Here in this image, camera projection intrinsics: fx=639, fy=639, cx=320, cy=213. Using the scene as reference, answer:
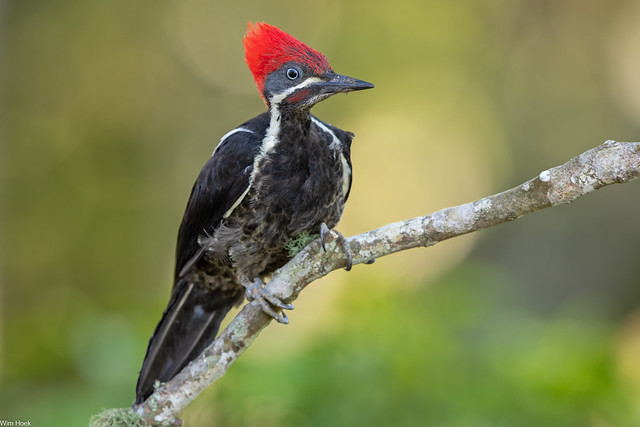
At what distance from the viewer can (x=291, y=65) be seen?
2.69m

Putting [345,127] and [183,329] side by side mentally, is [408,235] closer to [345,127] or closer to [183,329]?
[183,329]

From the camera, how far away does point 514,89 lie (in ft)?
25.1

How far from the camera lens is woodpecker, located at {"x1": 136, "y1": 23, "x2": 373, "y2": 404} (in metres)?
2.70

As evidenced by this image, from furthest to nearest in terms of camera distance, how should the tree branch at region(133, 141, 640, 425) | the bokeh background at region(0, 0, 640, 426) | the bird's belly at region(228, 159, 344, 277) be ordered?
the bokeh background at region(0, 0, 640, 426) → the bird's belly at region(228, 159, 344, 277) → the tree branch at region(133, 141, 640, 425)

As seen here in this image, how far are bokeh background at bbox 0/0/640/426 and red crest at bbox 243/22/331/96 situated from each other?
1866 millimetres

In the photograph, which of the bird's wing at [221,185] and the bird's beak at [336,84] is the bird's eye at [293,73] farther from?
the bird's wing at [221,185]

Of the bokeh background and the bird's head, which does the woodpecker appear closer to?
the bird's head

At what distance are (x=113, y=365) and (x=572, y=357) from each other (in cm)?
257

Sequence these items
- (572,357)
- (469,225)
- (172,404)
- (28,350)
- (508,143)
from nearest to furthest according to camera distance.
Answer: (469,225) < (172,404) < (572,357) < (28,350) < (508,143)

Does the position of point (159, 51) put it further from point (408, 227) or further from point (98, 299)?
point (408, 227)

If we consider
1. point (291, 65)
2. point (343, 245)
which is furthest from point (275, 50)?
point (343, 245)

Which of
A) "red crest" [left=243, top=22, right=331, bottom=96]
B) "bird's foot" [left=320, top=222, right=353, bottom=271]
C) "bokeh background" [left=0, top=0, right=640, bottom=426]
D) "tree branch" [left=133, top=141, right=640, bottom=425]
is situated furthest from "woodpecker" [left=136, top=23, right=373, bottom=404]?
"bokeh background" [left=0, top=0, right=640, bottom=426]

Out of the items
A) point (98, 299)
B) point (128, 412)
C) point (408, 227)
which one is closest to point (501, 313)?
point (408, 227)

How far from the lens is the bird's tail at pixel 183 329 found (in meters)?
3.01
